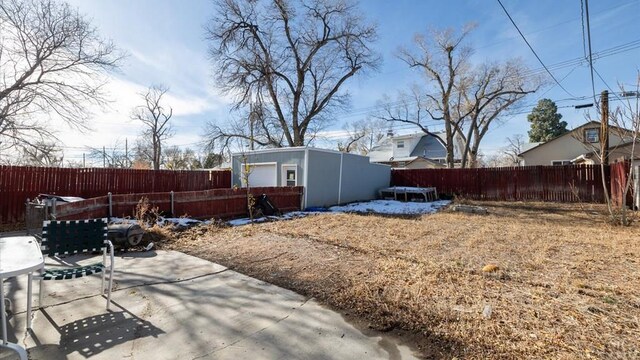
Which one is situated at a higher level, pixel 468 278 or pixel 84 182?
pixel 84 182

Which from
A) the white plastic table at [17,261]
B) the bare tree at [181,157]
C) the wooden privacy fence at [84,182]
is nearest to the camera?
the white plastic table at [17,261]

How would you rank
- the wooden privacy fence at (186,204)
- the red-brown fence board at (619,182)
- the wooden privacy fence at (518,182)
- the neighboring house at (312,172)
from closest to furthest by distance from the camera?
1. the wooden privacy fence at (186,204)
2. the red-brown fence board at (619,182)
3. the neighboring house at (312,172)
4. the wooden privacy fence at (518,182)

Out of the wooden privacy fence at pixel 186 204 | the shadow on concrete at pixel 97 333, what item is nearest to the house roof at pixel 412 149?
the wooden privacy fence at pixel 186 204

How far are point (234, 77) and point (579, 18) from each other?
16.8 metres

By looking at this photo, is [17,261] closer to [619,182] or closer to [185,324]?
[185,324]

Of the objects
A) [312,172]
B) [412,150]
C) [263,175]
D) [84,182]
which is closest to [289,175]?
[312,172]

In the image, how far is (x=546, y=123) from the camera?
33.7 meters

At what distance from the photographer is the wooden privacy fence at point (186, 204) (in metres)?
6.75

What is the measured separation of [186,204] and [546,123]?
37.8m

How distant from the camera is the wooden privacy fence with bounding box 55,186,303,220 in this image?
22.1 ft

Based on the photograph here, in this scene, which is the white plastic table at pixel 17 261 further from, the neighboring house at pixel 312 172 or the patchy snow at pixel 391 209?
the patchy snow at pixel 391 209

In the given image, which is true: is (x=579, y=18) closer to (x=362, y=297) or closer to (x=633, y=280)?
(x=633, y=280)

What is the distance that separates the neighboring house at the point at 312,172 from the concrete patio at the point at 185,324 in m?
8.10

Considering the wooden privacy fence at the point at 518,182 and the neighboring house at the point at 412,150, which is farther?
the neighboring house at the point at 412,150
